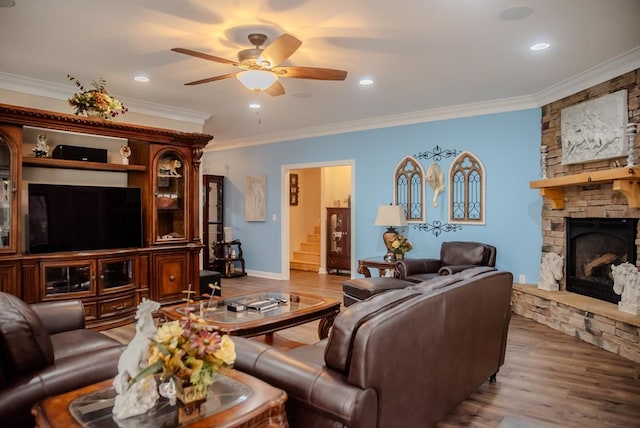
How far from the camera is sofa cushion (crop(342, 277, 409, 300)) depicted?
4.13 metres

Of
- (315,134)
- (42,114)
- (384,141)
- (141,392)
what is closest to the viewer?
(141,392)

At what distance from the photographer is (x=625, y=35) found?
11.0 feet

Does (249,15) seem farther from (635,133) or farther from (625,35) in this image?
(635,133)

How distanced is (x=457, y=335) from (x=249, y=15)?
2.61 meters

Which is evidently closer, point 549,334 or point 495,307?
point 495,307

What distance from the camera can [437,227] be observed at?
5953mm

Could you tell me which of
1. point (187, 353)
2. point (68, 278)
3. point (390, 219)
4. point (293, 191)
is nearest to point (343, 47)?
point (390, 219)

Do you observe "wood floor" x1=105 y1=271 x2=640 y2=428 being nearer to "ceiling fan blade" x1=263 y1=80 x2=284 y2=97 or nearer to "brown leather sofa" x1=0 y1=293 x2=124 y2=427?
"brown leather sofa" x1=0 y1=293 x2=124 y2=427

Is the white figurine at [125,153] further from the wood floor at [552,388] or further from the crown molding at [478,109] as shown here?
the crown molding at [478,109]

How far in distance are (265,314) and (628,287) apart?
3.16m

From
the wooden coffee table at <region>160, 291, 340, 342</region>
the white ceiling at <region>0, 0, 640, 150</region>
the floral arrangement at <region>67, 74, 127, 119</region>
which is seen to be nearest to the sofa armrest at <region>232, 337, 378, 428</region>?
the wooden coffee table at <region>160, 291, 340, 342</region>

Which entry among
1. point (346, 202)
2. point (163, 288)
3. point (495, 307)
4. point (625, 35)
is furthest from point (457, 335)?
point (346, 202)

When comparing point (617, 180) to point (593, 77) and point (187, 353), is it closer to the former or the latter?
point (593, 77)

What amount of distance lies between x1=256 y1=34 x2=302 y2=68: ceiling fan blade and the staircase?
6008mm
